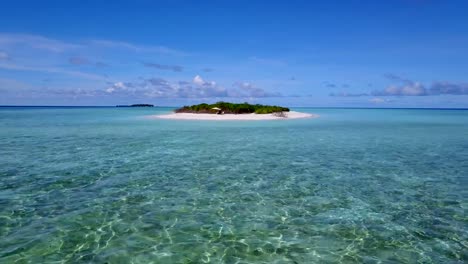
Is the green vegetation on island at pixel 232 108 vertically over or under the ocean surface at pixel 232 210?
over

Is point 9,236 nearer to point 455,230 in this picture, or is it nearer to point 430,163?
point 455,230

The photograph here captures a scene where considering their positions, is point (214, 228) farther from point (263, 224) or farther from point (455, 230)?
point (455, 230)

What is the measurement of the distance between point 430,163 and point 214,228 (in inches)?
745

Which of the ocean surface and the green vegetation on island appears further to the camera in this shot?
the green vegetation on island

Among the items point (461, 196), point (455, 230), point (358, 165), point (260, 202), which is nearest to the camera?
point (455, 230)

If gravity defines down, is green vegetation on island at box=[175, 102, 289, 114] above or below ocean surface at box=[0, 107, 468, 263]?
above

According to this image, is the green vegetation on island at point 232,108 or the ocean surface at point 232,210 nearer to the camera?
the ocean surface at point 232,210

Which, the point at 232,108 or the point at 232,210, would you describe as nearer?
the point at 232,210

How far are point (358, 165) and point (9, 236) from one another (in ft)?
66.3

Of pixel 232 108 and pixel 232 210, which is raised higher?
pixel 232 108

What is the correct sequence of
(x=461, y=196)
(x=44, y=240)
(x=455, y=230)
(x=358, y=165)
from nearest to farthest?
(x=44, y=240) < (x=455, y=230) < (x=461, y=196) < (x=358, y=165)

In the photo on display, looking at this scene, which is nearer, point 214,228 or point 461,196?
point 214,228

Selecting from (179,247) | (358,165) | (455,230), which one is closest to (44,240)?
(179,247)

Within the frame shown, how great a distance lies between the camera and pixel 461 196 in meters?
15.7
